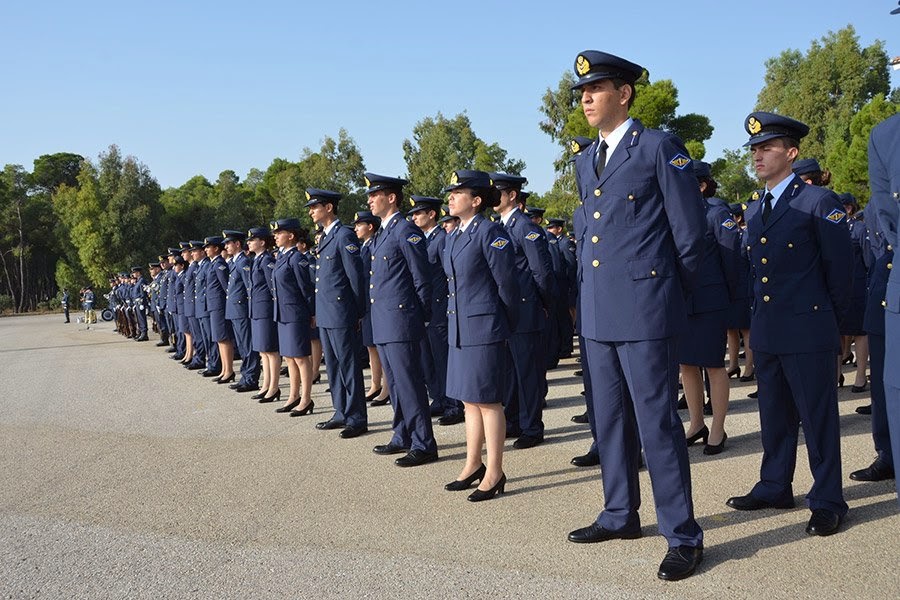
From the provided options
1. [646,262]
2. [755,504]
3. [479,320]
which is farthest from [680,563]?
[479,320]

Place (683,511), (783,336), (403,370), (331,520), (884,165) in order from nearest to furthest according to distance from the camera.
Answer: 1. (884,165)
2. (683,511)
3. (783,336)
4. (331,520)
5. (403,370)

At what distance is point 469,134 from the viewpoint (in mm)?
51000

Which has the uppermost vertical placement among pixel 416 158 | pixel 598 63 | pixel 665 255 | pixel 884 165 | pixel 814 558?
pixel 416 158

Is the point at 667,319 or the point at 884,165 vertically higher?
the point at 884,165

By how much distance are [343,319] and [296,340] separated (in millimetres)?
1142

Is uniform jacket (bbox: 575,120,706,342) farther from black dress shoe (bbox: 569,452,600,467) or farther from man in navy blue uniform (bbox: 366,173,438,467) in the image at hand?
man in navy blue uniform (bbox: 366,173,438,467)

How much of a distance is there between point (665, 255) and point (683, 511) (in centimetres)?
123

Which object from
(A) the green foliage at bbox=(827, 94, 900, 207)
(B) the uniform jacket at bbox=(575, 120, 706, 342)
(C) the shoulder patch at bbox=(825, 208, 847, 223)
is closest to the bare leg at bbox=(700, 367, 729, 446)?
(C) the shoulder patch at bbox=(825, 208, 847, 223)

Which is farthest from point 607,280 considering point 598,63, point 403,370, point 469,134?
point 469,134

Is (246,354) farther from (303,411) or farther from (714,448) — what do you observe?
(714,448)

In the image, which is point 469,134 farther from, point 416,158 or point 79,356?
point 79,356

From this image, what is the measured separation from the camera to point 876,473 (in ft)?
16.2

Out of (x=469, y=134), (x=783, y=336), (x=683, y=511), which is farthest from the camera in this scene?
(x=469, y=134)

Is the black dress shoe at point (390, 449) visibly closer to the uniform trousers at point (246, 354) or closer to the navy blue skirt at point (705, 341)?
the navy blue skirt at point (705, 341)
